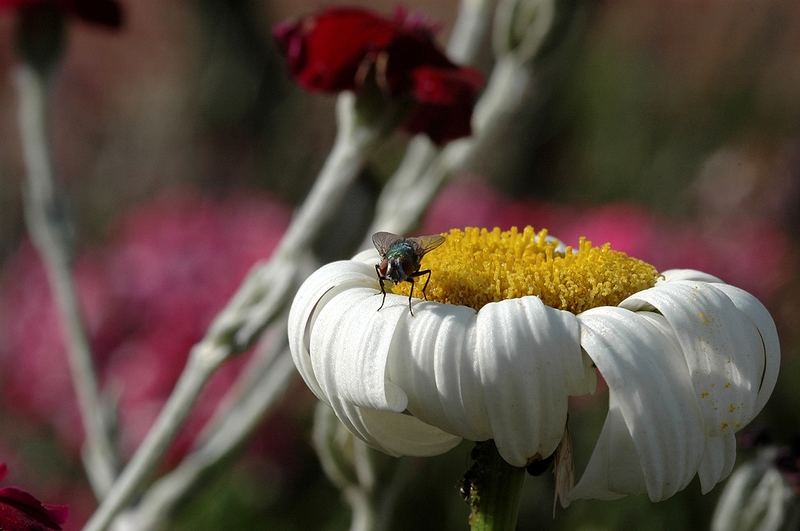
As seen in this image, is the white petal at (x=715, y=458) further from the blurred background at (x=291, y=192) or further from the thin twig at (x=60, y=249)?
the thin twig at (x=60, y=249)

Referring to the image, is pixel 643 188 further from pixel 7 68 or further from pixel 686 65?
pixel 7 68

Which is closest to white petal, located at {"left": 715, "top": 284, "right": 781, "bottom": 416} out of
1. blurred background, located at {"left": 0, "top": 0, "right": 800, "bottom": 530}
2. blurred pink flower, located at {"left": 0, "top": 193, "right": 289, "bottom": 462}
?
blurred background, located at {"left": 0, "top": 0, "right": 800, "bottom": 530}

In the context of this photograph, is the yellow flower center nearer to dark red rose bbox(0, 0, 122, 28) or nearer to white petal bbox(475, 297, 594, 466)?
white petal bbox(475, 297, 594, 466)

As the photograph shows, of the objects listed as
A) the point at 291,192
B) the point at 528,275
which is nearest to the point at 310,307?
the point at 528,275

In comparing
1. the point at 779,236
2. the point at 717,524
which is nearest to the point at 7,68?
the point at 779,236

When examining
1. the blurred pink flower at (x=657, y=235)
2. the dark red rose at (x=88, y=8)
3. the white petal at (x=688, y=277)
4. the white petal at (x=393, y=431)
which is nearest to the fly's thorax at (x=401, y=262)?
the white petal at (x=393, y=431)
